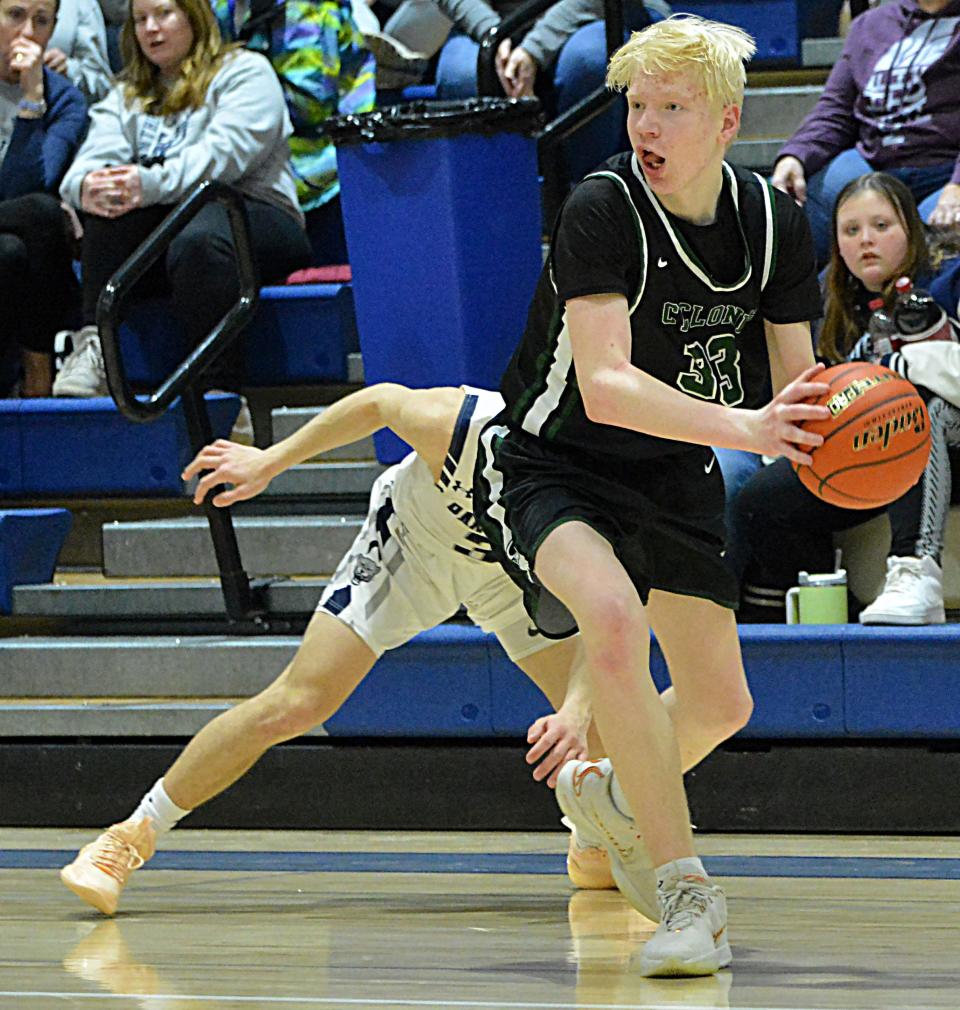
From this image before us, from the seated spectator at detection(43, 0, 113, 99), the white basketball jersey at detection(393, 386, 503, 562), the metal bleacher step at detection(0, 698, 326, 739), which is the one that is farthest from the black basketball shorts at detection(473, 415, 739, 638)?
the seated spectator at detection(43, 0, 113, 99)

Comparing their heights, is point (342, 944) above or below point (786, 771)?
above

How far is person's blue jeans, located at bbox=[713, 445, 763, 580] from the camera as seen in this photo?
470 centimetres

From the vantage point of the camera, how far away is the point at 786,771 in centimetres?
440

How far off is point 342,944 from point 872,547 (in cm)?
214

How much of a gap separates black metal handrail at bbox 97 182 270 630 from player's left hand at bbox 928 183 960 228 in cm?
186

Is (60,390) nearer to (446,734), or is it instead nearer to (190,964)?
(446,734)

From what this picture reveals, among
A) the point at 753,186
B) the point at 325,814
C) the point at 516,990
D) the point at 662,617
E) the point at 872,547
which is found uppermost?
the point at 753,186

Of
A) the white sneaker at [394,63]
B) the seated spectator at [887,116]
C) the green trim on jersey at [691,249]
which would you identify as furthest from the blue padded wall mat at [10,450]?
the green trim on jersey at [691,249]

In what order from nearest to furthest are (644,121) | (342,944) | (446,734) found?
(644,121) → (342,944) → (446,734)

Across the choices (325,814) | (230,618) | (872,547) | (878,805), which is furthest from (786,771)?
(230,618)

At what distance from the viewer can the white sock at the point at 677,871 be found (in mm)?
2842

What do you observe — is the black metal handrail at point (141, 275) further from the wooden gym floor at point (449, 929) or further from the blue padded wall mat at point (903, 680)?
the blue padded wall mat at point (903, 680)

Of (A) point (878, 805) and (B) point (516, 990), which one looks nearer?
(B) point (516, 990)

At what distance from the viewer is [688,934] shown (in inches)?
109
